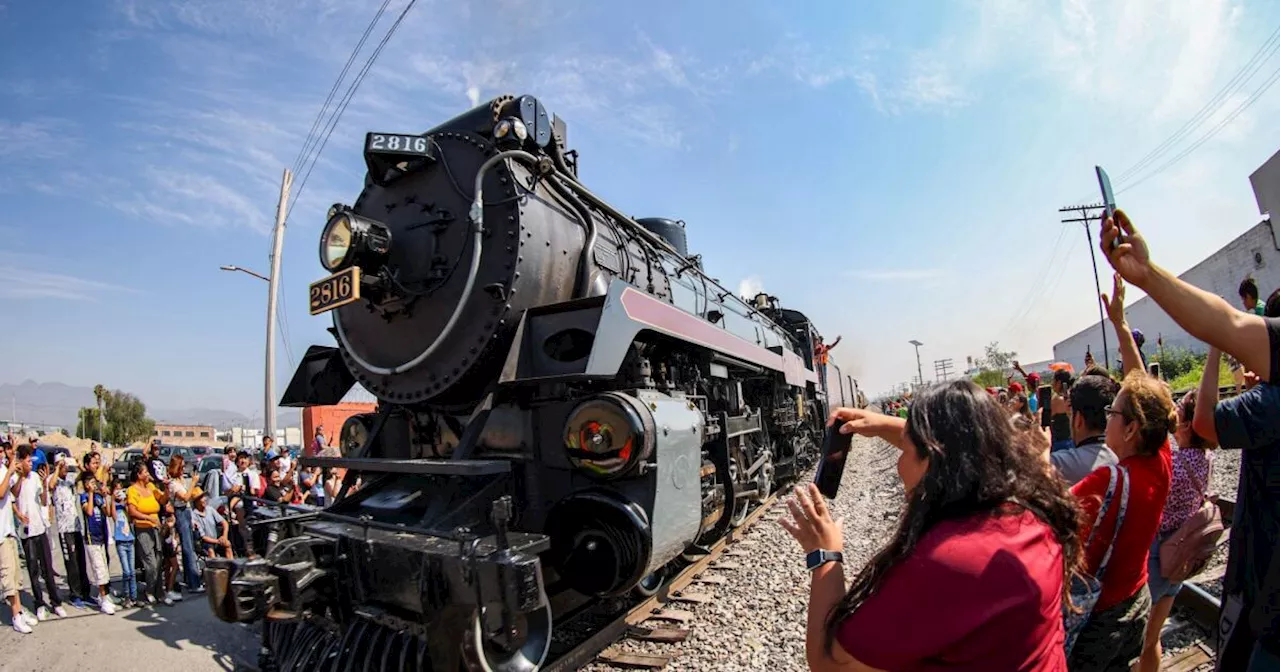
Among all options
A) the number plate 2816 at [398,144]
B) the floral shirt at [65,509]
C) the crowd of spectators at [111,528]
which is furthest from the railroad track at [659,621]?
the floral shirt at [65,509]

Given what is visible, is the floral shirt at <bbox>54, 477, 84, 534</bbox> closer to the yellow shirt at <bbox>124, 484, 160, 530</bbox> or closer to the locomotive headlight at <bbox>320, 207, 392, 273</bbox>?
the yellow shirt at <bbox>124, 484, 160, 530</bbox>

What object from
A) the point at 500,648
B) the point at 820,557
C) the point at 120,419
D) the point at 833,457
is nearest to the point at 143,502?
the point at 500,648

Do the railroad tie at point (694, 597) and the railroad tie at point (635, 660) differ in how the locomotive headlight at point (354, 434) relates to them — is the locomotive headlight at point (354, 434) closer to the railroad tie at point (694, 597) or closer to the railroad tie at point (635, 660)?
the railroad tie at point (635, 660)

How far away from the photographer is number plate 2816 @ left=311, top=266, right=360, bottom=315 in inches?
155

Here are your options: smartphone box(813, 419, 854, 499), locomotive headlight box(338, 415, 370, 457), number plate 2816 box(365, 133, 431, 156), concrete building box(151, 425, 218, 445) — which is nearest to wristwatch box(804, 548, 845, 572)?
smartphone box(813, 419, 854, 499)

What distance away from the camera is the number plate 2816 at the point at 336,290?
3.93 metres

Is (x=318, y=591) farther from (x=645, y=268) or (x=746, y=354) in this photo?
(x=746, y=354)

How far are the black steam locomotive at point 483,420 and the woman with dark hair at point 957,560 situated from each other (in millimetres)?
1590

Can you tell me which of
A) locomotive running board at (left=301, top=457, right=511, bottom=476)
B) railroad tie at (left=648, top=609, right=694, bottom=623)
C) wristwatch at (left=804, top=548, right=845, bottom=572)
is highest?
locomotive running board at (left=301, top=457, right=511, bottom=476)

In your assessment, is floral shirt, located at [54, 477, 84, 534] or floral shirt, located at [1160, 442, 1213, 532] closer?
floral shirt, located at [1160, 442, 1213, 532]

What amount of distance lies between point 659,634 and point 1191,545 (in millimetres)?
2865

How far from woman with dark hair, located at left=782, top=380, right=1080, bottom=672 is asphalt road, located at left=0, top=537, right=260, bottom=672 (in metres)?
4.72

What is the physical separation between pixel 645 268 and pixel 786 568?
290cm

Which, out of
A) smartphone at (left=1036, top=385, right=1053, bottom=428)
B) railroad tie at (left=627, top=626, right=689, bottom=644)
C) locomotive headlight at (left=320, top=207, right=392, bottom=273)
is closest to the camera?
locomotive headlight at (left=320, top=207, right=392, bottom=273)
